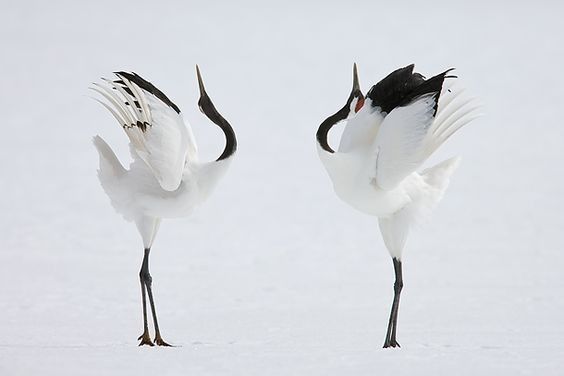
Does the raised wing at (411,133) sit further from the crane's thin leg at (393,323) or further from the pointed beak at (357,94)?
the crane's thin leg at (393,323)

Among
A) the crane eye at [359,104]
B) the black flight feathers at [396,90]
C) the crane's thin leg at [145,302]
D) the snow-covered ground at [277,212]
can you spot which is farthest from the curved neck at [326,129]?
the crane's thin leg at [145,302]

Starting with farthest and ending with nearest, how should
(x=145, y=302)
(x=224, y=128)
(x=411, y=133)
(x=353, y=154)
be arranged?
(x=145, y=302) → (x=224, y=128) → (x=353, y=154) → (x=411, y=133)

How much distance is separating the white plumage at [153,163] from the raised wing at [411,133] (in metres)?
1.14

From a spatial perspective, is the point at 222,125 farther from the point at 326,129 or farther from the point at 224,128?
the point at 326,129

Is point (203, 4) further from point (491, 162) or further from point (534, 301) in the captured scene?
point (534, 301)

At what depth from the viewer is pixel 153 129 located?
6590mm

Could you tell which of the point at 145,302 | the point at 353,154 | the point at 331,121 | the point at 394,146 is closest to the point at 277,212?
the point at 145,302

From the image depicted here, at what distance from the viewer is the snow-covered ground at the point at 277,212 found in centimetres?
703

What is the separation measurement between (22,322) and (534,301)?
5.38 metres

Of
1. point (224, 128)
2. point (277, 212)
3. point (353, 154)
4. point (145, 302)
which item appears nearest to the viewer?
point (353, 154)

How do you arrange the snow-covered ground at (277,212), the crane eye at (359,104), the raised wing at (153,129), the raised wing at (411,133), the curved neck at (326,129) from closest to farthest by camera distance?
the raised wing at (411,133)
the raised wing at (153,129)
the curved neck at (326,129)
the snow-covered ground at (277,212)
the crane eye at (359,104)

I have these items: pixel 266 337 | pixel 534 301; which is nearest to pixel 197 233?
pixel 534 301

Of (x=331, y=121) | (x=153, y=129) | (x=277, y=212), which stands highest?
(x=277, y=212)

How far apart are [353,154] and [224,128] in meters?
1.04
